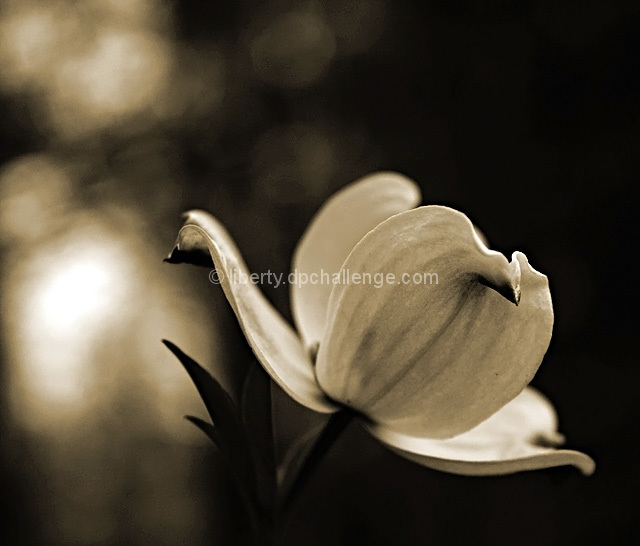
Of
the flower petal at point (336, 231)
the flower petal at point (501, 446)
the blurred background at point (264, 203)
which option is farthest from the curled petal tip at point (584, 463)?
the blurred background at point (264, 203)

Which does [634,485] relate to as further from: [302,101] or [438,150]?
[302,101]

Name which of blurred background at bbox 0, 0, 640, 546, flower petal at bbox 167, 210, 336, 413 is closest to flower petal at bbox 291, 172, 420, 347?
flower petal at bbox 167, 210, 336, 413

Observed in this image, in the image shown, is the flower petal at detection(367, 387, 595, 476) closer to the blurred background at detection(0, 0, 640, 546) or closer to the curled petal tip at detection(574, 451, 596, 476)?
the curled petal tip at detection(574, 451, 596, 476)

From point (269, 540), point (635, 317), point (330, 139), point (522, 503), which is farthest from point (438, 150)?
point (269, 540)

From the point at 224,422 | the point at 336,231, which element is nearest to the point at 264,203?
the point at 336,231

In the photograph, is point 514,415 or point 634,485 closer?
point 514,415
